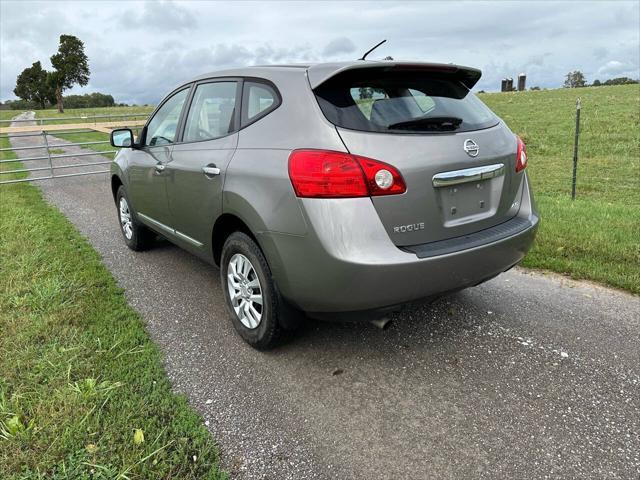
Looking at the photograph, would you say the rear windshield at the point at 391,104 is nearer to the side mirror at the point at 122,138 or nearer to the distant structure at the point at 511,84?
the side mirror at the point at 122,138

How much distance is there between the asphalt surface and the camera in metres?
2.26

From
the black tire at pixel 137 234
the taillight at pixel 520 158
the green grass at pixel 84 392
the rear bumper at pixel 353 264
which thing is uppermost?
the taillight at pixel 520 158

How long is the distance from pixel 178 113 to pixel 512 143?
8.59 feet

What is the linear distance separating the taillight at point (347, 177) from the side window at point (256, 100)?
63cm

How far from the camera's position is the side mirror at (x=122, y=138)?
15.4ft

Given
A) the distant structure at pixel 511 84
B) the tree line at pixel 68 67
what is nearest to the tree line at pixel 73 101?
the tree line at pixel 68 67

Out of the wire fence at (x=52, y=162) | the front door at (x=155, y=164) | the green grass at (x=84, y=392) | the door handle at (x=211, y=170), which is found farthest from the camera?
the wire fence at (x=52, y=162)

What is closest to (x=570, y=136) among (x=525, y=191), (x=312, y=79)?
(x=525, y=191)

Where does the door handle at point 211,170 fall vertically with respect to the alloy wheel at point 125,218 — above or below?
above

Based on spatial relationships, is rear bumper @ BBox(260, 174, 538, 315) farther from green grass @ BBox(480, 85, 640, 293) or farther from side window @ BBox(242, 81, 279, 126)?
green grass @ BBox(480, 85, 640, 293)

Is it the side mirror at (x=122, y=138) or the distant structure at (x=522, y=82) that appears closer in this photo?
the side mirror at (x=122, y=138)

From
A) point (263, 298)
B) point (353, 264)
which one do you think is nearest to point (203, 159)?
point (263, 298)

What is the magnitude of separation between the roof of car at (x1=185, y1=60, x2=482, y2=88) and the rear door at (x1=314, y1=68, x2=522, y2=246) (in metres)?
0.04

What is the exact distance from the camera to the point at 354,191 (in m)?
2.47
